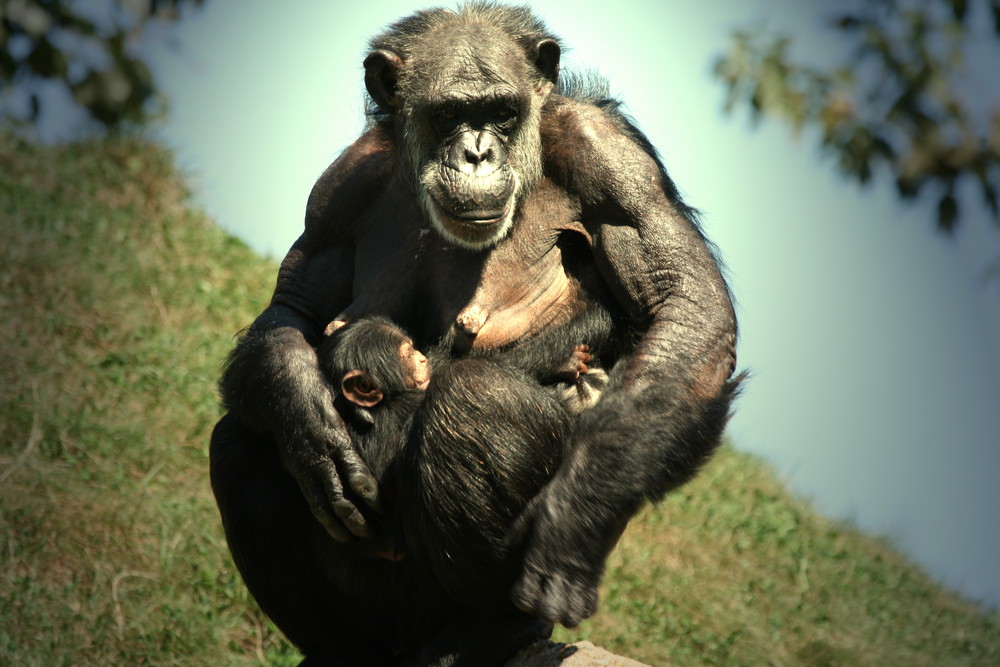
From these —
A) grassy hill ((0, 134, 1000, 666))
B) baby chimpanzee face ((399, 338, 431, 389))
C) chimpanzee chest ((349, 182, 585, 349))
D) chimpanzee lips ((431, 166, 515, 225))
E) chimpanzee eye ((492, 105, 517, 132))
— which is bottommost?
grassy hill ((0, 134, 1000, 666))

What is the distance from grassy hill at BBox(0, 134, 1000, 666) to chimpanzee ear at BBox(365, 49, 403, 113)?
2742mm

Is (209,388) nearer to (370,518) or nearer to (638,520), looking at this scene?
(638,520)

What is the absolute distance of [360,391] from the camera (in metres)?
3.99

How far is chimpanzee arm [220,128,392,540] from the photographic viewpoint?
3.94m

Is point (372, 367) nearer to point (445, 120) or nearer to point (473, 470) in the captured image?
point (473, 470)

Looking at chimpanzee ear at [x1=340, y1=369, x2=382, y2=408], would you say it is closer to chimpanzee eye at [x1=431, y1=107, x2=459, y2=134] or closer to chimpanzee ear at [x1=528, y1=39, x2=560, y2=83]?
chimpanzee eye at [x1=431, y1=107, x2=459, y2=134]

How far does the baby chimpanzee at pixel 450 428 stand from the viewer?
3650mm

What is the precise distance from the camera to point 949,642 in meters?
6.83

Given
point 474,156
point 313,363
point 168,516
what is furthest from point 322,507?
point 168,516

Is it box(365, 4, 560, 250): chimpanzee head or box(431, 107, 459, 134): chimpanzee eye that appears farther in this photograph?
box(431, 107, 459, 134): chimpanzee eye

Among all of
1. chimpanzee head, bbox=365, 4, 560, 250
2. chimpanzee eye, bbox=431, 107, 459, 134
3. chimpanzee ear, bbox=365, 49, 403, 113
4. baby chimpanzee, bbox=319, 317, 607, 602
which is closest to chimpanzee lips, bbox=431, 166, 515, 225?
chimpanzee head, bbox=365, 4, 560, 250

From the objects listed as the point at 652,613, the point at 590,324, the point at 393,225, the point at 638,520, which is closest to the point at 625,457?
the point at 590,324

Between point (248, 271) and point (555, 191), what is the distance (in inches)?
195

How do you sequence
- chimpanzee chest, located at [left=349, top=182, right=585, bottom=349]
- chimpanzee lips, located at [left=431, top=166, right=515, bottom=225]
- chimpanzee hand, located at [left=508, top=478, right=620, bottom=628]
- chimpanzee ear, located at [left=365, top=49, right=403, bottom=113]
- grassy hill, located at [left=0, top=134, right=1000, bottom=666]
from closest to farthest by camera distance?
chimpanzee hand, located at [left=508, top=478, right=620, bottom=628]
chimpanzee lips, located at [left=431, top=166, right=515, bottom=225]
chimpanzee chest, located at [left=349, top=182, right=585, bottom=349]
chimpanzee ear, located at [left=365, top=49, right=403, bottom=113]
grassy hill, located at [left=0, top=134, right=1000, bottom=666]
